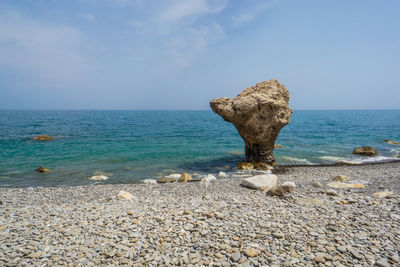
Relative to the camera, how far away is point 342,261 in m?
5.23

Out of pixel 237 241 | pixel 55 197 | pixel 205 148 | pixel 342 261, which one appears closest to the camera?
pixel 342 261

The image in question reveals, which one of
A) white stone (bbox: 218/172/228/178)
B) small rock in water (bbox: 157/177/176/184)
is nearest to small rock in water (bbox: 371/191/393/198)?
white stone (bbox: 218/172/228/178)

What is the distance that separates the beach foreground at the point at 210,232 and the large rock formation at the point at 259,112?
8.59m

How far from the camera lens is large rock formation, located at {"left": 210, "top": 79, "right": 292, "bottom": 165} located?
1681 cm

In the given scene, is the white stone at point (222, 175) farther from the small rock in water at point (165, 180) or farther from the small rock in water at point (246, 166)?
the small rock in water at point (165, 180)

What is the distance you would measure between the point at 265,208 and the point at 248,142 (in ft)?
36.6

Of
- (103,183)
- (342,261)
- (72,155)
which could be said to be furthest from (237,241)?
(72,155)

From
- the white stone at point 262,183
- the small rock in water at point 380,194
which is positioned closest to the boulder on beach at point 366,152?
the small rock in water at point 380,194

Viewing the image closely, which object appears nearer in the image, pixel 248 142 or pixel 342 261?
pixel 342 261

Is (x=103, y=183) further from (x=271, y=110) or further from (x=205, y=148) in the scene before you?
(x=205, y=148)

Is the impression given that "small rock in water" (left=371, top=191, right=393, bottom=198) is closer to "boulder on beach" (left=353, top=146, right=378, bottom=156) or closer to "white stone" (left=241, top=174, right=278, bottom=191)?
"white stone" (left=241, top=174, right=278, bottom=191)

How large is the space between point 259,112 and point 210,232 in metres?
12.2

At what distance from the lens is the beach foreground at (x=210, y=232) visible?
5.41 metres

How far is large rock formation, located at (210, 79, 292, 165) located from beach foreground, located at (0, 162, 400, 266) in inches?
338
